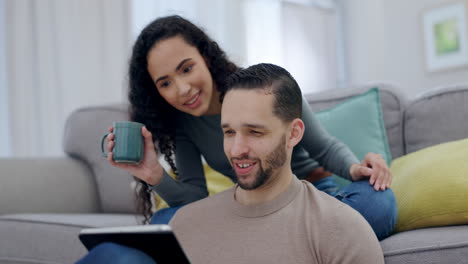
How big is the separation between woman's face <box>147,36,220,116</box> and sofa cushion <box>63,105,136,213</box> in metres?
0.74

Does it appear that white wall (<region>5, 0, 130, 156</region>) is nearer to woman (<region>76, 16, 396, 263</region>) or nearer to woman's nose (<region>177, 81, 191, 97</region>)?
woman (<region>76, 16, 396, 263</region>)

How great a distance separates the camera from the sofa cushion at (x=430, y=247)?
1.02m

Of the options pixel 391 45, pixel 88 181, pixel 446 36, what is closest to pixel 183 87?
pixel 88 181

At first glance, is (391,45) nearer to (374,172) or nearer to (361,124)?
(361,124)

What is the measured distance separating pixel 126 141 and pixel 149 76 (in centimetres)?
30

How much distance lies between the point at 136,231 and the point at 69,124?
1.57 metres

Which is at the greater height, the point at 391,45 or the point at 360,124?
the point at 391,45

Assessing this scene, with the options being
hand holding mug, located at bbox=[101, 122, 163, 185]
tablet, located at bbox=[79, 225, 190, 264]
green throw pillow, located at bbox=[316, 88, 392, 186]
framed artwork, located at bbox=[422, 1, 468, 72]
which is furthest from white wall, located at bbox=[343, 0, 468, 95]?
tablet, located at bbox=[79, 225, 190, 264]

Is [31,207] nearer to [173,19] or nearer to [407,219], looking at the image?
[173,19]

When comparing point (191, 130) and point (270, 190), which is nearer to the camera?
point (270, 190)

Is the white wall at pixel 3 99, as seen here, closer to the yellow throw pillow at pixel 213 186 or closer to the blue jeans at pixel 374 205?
the yellow throw pillow at pixel 213 186

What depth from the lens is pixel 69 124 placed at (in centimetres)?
219

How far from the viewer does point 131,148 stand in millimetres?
1230

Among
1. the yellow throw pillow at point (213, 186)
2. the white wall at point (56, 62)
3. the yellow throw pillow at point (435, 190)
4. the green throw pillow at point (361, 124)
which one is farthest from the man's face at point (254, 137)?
the white wall at point (56, 62)
